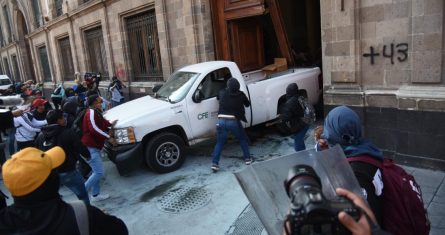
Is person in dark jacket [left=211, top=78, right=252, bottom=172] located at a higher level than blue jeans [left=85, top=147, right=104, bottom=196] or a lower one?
higher

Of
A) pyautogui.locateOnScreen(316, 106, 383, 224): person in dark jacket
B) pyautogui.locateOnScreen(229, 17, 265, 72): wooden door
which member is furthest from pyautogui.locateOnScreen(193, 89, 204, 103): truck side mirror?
pyautogui.locateOnScreen(316, 106, 383, 224): person in dark jacket

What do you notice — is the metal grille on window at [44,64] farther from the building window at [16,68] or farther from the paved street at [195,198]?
the paved street at [195,198]

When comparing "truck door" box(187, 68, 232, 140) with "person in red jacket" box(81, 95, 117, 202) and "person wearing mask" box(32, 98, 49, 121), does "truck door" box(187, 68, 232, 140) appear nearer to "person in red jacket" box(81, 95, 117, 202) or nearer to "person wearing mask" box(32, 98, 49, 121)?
Result: "person in red jacket" box(81, 95, 117, 202)

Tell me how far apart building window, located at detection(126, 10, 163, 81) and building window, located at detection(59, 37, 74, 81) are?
7.64 meters

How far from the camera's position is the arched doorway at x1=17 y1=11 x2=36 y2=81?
26.3 meters

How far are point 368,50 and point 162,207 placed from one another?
4.37 meters

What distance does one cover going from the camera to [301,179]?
1.41 meters

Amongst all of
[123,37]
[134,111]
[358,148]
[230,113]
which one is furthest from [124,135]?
[123,37]

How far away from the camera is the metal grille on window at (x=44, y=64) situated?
22.9 m

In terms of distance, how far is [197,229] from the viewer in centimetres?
452

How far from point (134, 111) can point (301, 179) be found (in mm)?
5533

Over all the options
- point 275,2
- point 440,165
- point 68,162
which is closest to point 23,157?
point 68,162

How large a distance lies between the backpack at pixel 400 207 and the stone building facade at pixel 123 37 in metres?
8.62

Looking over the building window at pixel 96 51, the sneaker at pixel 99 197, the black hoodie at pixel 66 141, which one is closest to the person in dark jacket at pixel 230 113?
the sneaker at pixel 99 197
